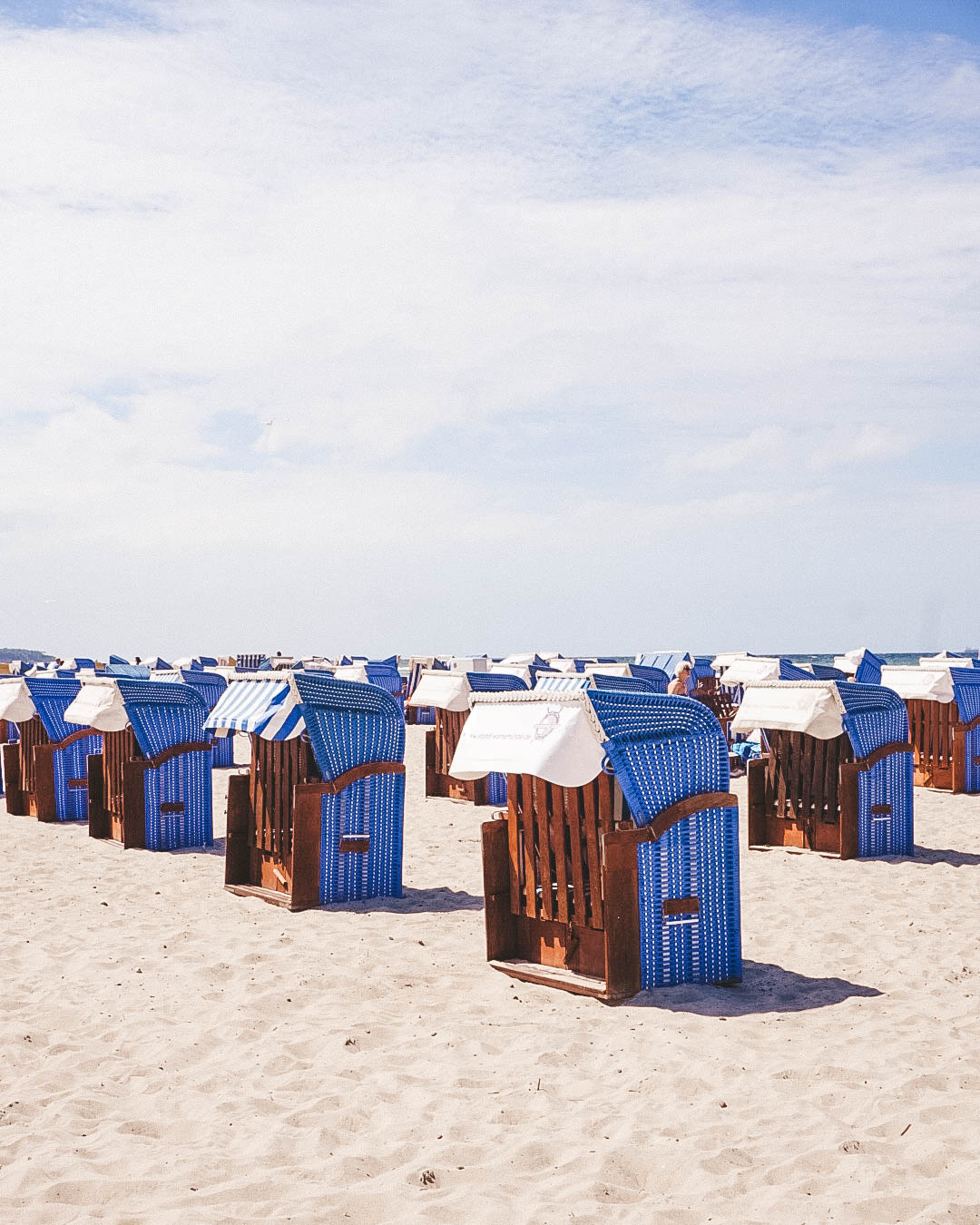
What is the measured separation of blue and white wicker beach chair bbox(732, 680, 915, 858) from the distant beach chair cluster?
0.02 meters

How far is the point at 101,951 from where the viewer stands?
7613 mm

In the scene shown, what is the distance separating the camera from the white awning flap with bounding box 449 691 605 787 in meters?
6.39

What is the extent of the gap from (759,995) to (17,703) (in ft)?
34.2

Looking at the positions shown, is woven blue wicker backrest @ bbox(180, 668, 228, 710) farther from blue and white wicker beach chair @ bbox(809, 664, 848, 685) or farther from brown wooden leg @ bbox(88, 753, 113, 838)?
blue and white wicker beach chair @ bbox(809, 664, 848, 685)

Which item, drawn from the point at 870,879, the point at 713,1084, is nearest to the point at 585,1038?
the point at 713,1084

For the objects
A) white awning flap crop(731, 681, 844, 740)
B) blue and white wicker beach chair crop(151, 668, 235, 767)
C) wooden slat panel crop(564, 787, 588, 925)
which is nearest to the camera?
wooden slat panel crop(564, 787, 588, 925)

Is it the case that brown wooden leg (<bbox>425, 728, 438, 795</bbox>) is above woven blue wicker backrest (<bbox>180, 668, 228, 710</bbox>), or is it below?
below

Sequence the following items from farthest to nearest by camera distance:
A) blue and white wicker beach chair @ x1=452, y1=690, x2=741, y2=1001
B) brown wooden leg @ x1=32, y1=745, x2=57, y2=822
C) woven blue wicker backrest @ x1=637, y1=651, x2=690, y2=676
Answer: woven blue wicker backrest @ x1=637, y1=651, x2=690, y2=676
brown wooden leg @ x1=32, y1=745, x2=57, y2=822
blue and white wicker beach chair @ x1=452, y1=690, x2=741, y2=1001

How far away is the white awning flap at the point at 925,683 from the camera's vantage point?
49.1 feet

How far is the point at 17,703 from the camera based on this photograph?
1428 cm

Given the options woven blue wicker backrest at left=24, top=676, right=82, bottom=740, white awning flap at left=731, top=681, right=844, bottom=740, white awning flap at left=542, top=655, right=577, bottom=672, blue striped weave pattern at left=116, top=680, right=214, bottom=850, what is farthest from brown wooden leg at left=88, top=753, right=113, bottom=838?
white awning flap at left=542, top=655, right=577, bottom=672

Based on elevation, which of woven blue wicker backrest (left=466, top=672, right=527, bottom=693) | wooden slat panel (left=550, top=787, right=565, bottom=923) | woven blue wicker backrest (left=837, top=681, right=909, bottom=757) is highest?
woven blue wicker backrest (left=466, top=672, right=527, bottom=693)

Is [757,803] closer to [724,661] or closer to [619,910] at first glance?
[619,910]

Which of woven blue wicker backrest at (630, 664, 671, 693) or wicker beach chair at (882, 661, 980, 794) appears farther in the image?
woven blue wicker backrest at (630, 664, 671, 693)
